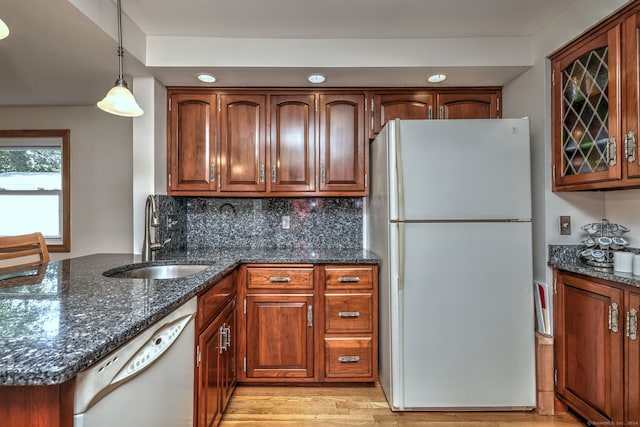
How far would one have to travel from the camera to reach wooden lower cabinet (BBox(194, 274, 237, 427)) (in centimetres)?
147

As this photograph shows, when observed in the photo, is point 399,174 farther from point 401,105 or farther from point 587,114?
point 587,114

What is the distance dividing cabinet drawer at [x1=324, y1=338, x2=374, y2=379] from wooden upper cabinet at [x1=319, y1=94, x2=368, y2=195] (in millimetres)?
1080

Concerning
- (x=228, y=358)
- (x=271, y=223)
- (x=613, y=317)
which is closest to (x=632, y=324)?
(x=613, y=317)

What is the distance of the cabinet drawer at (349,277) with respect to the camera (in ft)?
7.29

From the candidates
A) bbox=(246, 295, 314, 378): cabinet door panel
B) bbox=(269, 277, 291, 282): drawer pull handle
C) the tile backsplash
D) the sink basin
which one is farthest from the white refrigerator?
the sink basin

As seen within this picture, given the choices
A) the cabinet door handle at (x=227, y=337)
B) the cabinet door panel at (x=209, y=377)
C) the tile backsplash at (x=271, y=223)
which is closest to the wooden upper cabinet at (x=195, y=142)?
the tile backsplash at (x=271, y=223)

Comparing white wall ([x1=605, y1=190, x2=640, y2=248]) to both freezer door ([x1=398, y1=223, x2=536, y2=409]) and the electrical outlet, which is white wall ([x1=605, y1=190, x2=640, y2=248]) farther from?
freezer door ([x1=398, y1=223, x2=536, y2=409])

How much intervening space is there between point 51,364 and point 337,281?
1714 millimetres

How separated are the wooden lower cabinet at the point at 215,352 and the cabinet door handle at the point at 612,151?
6.94 feet

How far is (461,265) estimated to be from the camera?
75.2 inches

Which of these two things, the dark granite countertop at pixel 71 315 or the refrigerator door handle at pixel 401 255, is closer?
the dark granite countertop at pixel 71 315

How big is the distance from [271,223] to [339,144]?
35.2 inches

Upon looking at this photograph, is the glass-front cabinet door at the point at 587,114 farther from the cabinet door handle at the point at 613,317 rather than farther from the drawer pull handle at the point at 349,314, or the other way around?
the drawer pull handle at the point at 349,314

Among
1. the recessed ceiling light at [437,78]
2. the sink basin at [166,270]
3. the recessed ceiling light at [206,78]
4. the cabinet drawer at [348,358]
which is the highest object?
the recessed ceiling light at [206,78]
